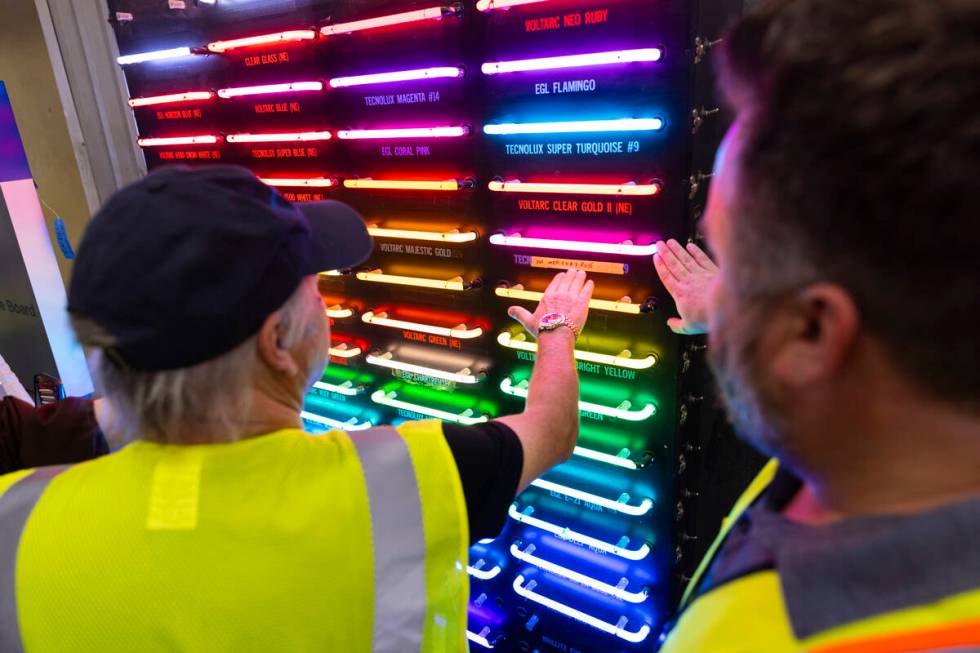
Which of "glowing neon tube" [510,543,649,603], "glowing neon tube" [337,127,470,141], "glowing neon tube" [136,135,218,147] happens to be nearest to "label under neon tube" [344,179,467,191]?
"glowing neon tube" [337,127,470,141]

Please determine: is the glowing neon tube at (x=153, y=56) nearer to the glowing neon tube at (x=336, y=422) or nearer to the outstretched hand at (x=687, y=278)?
the glowing neon tube at (x=336, y=422)

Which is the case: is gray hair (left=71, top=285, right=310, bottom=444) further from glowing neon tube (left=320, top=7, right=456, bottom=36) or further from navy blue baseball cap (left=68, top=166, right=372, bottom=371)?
glowing neon tube (left=320, top=7, right=456, bottom=36)

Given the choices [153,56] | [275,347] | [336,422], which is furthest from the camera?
[336,422]

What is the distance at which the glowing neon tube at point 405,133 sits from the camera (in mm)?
2254

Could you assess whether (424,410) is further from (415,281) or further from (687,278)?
(687,278)

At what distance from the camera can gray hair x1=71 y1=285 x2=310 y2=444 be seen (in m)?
1.12

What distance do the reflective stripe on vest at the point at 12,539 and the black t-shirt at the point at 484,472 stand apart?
75 cm

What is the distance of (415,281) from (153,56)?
1605 mm

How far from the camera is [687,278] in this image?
189 cm

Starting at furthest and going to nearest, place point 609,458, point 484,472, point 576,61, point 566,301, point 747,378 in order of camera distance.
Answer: point 609,458 → point 566,301 → point 576,61 → point 484,472 → point 747,378

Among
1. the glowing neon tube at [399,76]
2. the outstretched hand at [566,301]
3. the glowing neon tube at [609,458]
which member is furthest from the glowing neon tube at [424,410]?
the glowing neon tube at [399,76]

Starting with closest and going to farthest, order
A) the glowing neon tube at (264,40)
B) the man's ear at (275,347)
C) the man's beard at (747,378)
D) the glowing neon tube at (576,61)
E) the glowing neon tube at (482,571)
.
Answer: the man's beard at (747,378) → the man's ear at (275,347) → the glowing neon tube at (576,61) → the glowing neon tube at (264,40) → the glowing neon tube at (482,571)

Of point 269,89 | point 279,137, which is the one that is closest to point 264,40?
point 269,89

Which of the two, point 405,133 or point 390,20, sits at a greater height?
point 390,20
